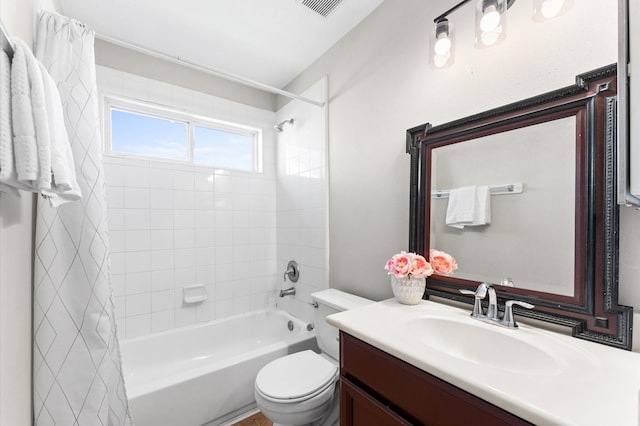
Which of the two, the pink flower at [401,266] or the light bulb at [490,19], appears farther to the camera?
the pink flower at [401,266]

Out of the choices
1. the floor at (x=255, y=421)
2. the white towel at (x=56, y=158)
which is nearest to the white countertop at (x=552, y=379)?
the white towel at (x=56, y=158)

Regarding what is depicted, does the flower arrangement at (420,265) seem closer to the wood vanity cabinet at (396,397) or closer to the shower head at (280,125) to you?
the wood vanity cabinet at (396,397)

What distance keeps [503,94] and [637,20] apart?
567 millimetres

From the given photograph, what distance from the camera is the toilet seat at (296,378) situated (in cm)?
130

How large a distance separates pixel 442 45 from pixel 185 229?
86.3 inches

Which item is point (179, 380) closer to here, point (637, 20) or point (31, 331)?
point (31, 331)

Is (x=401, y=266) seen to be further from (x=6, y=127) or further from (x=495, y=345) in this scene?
(x=6, y=127)

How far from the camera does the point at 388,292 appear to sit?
1579 millimetres

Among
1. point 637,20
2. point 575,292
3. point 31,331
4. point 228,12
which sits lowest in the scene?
point 31,331

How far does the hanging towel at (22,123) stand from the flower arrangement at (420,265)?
4.11ft

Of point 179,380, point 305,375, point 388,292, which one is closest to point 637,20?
point 388,292

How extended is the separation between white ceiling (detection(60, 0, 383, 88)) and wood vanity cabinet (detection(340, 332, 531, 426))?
174cm

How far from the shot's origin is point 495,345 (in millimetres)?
964

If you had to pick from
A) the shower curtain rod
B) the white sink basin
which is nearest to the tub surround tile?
the shower curtain rod
